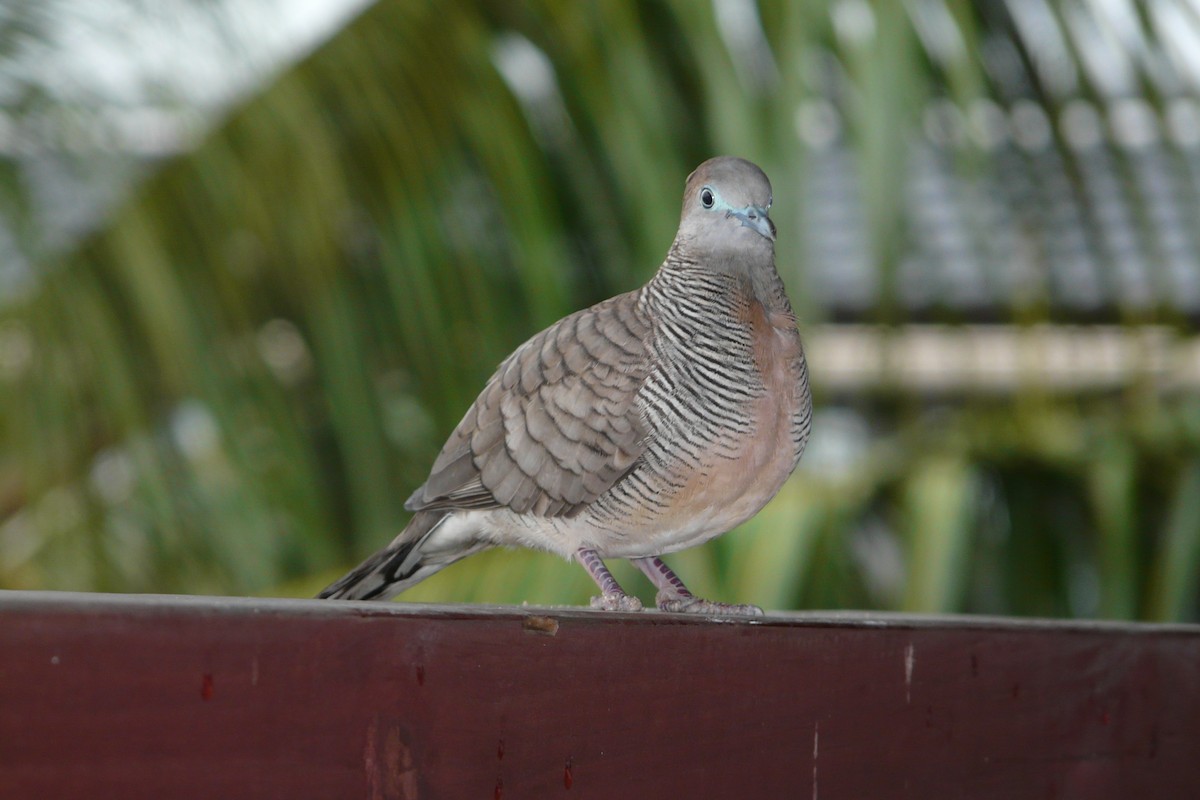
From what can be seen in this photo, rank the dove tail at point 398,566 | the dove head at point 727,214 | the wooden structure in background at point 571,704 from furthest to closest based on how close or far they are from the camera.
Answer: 1. the dove tail at point 398,566
2. the dove head at point 727,214
3. the wooden structure in background at point 571,704

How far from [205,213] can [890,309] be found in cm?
122

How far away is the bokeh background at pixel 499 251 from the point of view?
6.94ft

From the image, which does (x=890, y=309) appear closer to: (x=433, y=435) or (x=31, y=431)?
(x=433, y=435)

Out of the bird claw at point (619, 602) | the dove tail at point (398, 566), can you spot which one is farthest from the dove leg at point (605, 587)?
the dove tail at point (398, 566)

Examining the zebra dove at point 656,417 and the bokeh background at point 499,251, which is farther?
the bokeh background at point 499,251

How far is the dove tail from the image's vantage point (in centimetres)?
141

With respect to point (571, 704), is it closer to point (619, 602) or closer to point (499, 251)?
point (619, 602)

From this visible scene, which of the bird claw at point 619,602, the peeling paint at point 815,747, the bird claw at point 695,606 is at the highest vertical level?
the bird claw at point 619,602

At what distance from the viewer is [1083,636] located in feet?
4.62

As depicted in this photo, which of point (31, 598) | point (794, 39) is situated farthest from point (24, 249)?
point (31, 598)

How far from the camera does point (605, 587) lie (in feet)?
4.54

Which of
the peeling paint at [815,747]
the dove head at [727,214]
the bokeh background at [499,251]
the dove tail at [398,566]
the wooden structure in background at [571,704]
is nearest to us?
the wooden structure in background at [571,704]

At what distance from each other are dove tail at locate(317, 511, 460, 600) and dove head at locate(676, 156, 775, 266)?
1.37 feet

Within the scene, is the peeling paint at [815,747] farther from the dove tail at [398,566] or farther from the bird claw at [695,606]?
the dove tail at [398,566]
